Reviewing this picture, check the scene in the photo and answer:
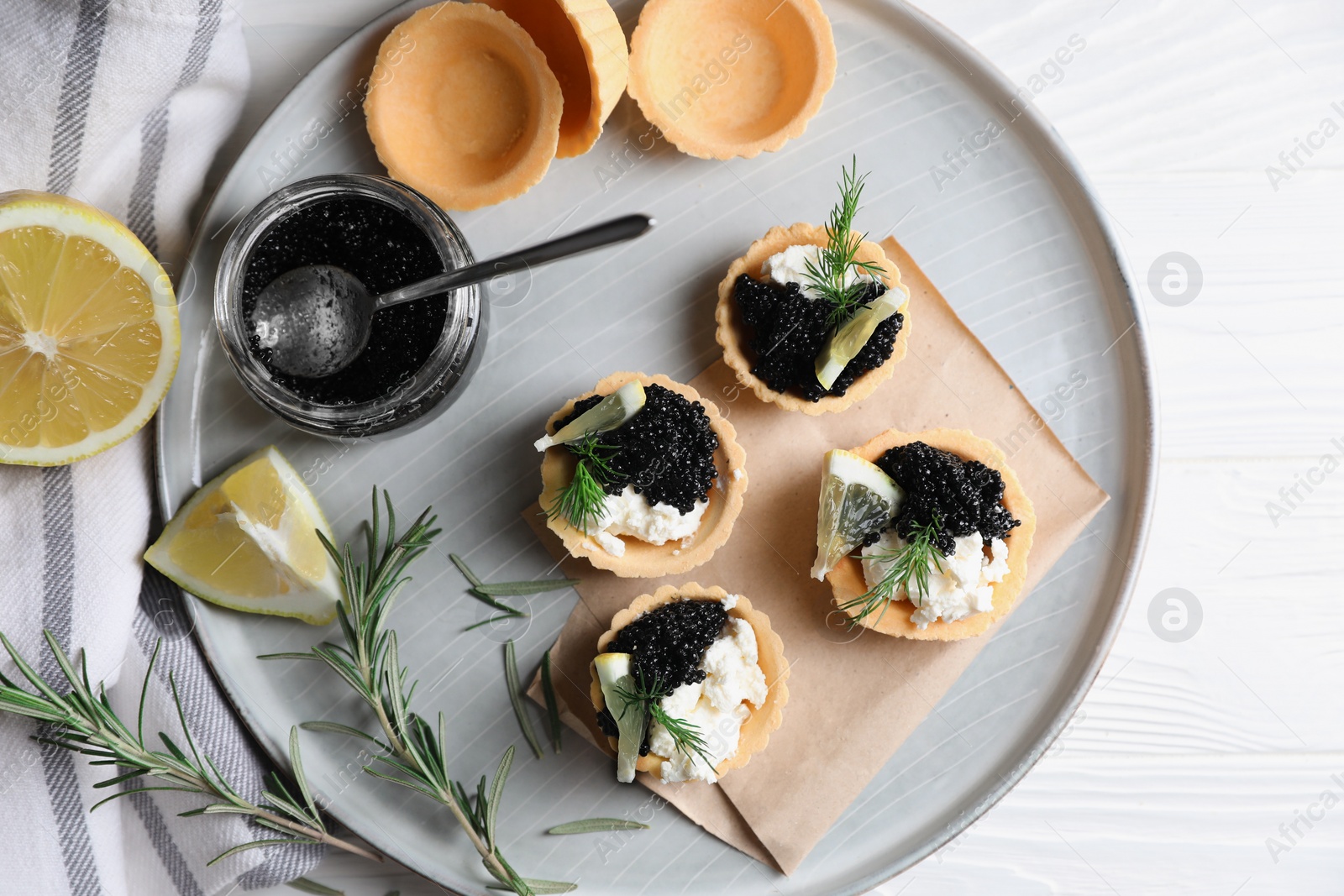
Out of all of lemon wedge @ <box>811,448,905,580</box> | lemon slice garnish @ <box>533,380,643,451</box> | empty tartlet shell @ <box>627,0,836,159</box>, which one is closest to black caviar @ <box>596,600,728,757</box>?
lemon wedge @ <box>811,448,905,580</box>

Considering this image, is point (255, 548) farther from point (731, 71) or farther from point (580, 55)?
point (731, 71)

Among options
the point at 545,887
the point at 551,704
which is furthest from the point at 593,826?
the point at 551,704

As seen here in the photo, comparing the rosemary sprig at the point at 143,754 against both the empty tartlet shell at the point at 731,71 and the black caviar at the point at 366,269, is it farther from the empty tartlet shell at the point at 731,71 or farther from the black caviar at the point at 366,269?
the empty tartlet shell at the point at 731,71

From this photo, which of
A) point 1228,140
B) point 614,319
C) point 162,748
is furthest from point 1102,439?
point 162,748

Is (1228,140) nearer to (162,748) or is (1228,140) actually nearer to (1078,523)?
(1078,523)

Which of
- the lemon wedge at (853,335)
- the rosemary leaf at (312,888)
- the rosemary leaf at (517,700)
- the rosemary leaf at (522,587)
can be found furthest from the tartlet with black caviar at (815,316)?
the rosemary leaf at (312,888)
